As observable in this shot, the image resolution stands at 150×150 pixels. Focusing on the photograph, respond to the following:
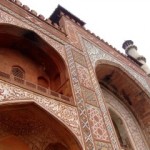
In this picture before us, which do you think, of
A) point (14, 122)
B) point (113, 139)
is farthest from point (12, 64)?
point (113, 139)

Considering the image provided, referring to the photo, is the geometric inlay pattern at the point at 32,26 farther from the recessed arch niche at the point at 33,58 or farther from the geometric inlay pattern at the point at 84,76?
the geometric inlay pattern at the point at 84,76

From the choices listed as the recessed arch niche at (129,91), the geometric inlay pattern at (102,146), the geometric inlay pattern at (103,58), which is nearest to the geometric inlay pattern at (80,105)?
the geometric inlay pattern at (102,146)

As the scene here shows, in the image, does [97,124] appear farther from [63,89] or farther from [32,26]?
[32,26]

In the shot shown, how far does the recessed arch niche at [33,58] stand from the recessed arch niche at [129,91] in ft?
10.5

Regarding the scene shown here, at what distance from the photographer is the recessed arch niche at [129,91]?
388 inches

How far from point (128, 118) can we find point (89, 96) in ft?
13.6

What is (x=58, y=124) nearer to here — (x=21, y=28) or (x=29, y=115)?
(x=29, y=115)

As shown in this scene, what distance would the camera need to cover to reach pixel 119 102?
10.3 metres

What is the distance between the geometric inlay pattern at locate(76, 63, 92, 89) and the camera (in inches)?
267

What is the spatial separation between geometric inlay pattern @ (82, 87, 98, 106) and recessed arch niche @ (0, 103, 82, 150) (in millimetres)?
1431

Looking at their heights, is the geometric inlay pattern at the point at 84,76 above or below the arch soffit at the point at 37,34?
below

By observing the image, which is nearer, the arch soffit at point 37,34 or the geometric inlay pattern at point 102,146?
the geometric inlay pattern at point 102,146

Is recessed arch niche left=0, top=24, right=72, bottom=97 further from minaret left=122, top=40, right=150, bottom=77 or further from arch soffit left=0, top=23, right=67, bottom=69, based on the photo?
minaret left=122, top=40, right=150, bottom=77

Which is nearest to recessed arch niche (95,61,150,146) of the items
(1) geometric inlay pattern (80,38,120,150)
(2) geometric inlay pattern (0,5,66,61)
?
(1) geometric inlay pattern (80,38,120,150)
